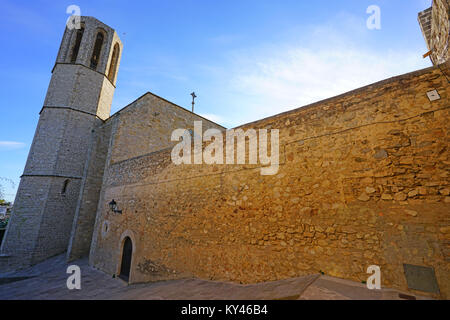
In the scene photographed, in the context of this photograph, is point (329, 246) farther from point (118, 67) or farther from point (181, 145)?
point (118, 67)

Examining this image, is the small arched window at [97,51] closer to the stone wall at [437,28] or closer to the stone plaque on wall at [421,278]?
the stone wall at [437,28]

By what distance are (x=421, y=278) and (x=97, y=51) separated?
65.8 feet

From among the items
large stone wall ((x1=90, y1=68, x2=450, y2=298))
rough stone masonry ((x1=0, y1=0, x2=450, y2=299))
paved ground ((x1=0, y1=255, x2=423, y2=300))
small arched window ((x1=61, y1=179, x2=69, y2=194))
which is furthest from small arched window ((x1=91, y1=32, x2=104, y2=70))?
large stone wall ((x1=90, y1=68, x2=450, y2=298))

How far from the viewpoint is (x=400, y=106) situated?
2.96m

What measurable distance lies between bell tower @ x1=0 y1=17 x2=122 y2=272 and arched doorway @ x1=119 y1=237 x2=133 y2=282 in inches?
266

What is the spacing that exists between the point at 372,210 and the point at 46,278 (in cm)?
1152

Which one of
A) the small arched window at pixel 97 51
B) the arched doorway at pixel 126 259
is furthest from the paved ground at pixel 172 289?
the small arched window at pixel 97 51

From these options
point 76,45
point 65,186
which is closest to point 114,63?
point 76,45

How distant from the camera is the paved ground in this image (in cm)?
240

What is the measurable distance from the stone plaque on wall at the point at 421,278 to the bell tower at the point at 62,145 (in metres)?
14.7

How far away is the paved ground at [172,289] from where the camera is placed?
2.40 m

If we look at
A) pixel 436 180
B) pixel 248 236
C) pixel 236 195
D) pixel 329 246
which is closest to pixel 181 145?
pixel 236 195

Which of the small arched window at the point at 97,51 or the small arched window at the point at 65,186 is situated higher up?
the small arched window at the point at 97,51

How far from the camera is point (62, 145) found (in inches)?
457
